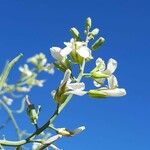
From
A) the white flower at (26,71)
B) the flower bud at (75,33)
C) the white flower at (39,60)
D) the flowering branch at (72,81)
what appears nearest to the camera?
the flowering branch at (72,81)

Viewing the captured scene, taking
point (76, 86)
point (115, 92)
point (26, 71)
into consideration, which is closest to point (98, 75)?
point (115, 92)

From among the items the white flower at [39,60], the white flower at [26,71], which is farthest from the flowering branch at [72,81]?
the white flower at [39,60]

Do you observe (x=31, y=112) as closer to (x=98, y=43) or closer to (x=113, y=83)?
(x=113, y=83)

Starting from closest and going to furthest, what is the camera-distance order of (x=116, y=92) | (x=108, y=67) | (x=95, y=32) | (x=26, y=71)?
(x=116, y=92)
(x=108, y=67)
(x=95, y=32)
(x=26, y=71)

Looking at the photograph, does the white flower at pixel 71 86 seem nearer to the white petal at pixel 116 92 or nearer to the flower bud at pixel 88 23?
the white petal at pixel 116 92

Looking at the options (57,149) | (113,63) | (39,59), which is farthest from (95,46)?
(39,59)

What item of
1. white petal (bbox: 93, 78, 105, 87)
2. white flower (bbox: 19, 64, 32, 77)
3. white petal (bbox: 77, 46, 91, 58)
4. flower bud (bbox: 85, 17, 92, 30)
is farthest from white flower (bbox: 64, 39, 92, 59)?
white flower (bbox: 19, 64, 32, 77)

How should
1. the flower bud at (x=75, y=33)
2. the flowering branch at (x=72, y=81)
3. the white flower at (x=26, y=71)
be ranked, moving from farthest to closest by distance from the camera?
1. the white flower at (x=26, y=71)
2. the flower bud at (x=75, y=33)
3. the flowering branch at (x=72, y=81)

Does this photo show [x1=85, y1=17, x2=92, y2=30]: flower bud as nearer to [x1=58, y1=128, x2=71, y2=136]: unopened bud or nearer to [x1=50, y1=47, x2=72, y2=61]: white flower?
[x1=50, y1=47, x2=72, y2=61]: white flower

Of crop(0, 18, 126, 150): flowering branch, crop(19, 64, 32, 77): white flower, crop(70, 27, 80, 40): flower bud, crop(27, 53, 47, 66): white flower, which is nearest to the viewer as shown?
crop(0, 18, 126, 150): flowering branch
